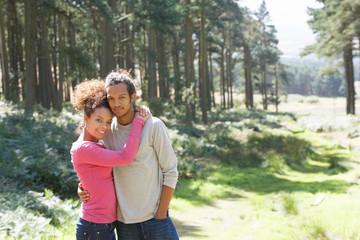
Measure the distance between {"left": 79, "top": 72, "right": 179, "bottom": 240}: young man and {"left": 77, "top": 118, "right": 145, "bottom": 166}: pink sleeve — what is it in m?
0.08

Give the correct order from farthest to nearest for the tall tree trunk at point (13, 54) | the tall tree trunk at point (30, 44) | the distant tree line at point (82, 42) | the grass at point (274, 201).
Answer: the tall tree trunk at point (13, 54) → the distant tree line at point (82, 42) → the tall tree trunk at point (30, 44) → the grass at point (274, 201)

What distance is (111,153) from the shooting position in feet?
8.20

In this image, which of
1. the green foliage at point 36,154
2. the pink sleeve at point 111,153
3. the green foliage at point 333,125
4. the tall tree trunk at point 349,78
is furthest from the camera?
the tall tree trunk at point 349,78

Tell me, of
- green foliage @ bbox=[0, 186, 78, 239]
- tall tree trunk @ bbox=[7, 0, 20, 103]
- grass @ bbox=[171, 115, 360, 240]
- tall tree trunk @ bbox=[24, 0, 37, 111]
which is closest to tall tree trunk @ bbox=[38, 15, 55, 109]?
tall tree trunk @ bbox=[7, 0, 20, 103]

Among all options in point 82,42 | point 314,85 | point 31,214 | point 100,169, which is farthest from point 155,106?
point 314,85

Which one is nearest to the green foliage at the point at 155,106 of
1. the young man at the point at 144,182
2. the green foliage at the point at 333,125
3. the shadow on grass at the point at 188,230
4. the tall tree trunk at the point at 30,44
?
the tall tree trunk at the point at 30,44

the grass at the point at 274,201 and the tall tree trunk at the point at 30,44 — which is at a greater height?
the tall tree trunk at the point at 30,44

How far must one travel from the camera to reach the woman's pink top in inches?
97.8

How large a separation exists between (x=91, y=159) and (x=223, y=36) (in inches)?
1530

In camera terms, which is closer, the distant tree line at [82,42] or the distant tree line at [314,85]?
the distant tree line at [82,42]

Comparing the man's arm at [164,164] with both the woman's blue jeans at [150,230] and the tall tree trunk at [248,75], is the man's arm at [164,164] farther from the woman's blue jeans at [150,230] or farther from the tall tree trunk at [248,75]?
the tall tree trunk at [248,75]

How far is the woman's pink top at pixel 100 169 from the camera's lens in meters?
2.48

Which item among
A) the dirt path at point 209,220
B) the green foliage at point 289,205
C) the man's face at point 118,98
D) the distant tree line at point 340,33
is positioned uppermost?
the distant tree line at point 340,33

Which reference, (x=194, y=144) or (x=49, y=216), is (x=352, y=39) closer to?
(x=194, y=144)
